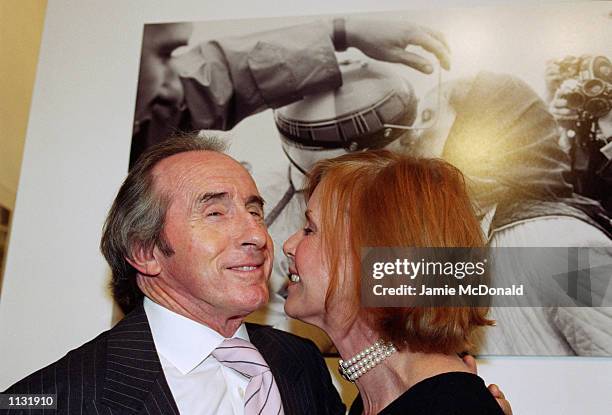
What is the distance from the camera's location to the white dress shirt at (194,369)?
120 cm

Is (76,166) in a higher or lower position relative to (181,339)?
higher

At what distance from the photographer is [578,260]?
1.57 meters

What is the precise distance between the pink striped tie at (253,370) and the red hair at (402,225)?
185 millimetres

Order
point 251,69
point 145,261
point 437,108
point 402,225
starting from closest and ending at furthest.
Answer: point 402,225
point 145,261
point 437,108
point 251,69

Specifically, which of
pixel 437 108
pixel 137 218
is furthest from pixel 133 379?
pixel 437 108

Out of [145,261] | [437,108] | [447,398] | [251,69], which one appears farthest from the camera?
[251,69]

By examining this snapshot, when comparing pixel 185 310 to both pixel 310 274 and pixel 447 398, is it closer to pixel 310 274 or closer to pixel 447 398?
pixel 310 274

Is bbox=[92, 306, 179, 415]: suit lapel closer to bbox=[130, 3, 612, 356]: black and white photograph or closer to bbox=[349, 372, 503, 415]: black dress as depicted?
bbox=[349, 372, 503, 415]: black dress

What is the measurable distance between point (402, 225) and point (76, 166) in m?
1.10

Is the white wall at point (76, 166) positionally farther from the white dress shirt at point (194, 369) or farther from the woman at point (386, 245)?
the white dress shirt at point (194, 369)

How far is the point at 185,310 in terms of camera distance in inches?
51.9

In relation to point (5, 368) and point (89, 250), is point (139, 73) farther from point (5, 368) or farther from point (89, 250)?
point (5, 368)

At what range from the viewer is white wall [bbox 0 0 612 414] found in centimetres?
177

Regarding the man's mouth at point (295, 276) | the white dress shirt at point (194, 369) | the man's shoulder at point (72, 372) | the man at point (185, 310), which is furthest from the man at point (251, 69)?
the man's shoulder at point (72, 372)
